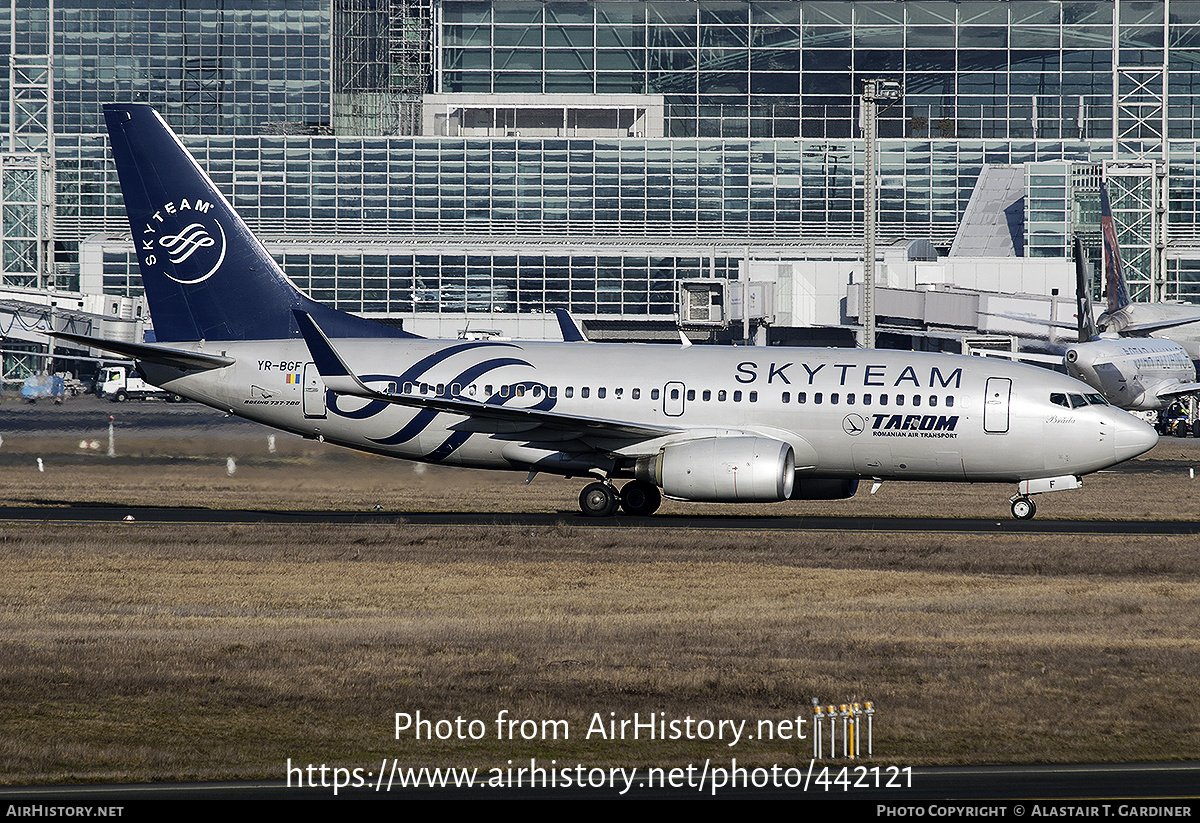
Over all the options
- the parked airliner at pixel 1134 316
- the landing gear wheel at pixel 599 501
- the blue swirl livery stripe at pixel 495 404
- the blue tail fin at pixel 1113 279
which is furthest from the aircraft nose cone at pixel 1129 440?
the blue tail fin at pixel 1113 279

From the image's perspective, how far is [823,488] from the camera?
35562mm

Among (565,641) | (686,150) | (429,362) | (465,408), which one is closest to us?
(565,641)

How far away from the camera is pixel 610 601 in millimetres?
23328

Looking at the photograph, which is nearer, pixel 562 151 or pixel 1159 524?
pixel 1159 524

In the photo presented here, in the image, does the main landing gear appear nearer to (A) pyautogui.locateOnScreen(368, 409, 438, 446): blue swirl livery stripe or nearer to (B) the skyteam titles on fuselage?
(B) the skyteam titles on fuselage

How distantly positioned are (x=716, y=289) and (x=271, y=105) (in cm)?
8899

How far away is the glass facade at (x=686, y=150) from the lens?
384 ft

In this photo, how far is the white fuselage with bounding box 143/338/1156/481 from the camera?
33875 mm

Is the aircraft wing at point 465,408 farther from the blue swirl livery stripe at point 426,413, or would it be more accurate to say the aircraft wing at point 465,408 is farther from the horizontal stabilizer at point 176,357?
the horizontal stabilizer at point 176,357

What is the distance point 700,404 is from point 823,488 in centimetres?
382

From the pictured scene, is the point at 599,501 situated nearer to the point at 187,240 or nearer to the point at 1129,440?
the point at 1129,440

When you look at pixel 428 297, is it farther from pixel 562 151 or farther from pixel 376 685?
pixel 376 685

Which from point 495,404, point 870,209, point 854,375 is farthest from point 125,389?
point 854,375

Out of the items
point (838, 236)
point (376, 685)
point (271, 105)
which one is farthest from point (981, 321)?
→ point (271, 105)
